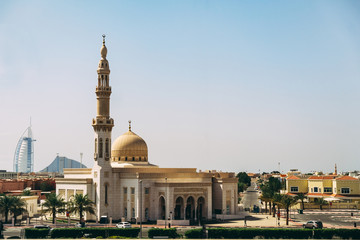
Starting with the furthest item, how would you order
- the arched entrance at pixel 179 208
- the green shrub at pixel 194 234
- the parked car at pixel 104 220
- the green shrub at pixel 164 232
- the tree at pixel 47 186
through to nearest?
the tree at pixel 47 186 → the arched entrance at pixel 179 208 → the parked car at pixel 104 220 → the green shrub at pixel 164 232 → the green shrub at pixel 194 234

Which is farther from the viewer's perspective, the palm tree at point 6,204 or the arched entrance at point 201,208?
the arched entrance at point 201,208

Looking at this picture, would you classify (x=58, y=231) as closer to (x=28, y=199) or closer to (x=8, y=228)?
(x=8, y=228)

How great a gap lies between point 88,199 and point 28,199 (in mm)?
16852

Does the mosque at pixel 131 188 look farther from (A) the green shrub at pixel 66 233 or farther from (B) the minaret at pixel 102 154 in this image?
(A) the green shrub at pixel 66 233

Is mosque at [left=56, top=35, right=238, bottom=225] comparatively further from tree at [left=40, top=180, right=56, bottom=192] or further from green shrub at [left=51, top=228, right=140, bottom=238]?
tree at [left=40, top=180, right=56, bottom=192]

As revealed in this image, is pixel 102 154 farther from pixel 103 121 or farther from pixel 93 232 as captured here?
pixel 93 232

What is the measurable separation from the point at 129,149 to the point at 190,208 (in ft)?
50.4

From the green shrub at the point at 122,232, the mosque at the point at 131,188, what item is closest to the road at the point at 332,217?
the mosque at the point at 131,188

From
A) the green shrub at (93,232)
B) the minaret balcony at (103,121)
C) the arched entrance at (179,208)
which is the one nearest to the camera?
the green shrub at (93,232)

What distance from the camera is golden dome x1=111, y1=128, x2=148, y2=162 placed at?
293ft

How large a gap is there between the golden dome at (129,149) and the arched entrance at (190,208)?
12.7 meters

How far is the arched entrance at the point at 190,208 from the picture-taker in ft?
267

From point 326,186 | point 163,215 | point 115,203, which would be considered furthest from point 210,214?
point 326,186

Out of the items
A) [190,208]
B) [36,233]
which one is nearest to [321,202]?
[190,208]
